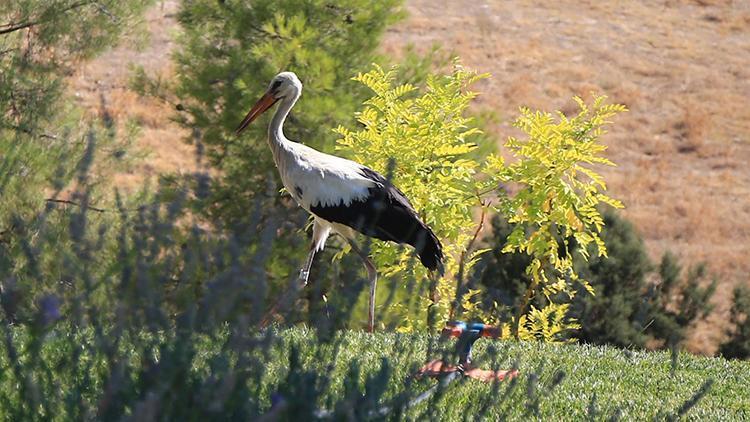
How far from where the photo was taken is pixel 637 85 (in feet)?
110

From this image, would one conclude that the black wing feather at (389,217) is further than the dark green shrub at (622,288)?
No

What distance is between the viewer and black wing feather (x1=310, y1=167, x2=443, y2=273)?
843 centimetres

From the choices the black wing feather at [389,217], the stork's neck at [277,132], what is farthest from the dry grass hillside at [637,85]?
the black wing feather at [389,217]

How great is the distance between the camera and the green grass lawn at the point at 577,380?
561 centimetres

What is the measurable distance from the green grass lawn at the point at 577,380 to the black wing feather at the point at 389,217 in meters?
0.66

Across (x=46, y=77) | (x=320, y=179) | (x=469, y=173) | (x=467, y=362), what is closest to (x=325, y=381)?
(x=467, y=362)

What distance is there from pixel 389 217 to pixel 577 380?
208 cm

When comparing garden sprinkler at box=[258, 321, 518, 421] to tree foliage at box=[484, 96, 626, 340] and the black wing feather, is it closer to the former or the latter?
the black wing feather

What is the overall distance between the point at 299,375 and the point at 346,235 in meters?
5.63

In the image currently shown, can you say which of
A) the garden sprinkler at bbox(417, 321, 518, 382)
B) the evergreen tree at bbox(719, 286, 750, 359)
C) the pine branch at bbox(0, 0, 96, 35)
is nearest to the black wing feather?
the garden sprinkler at bbox(417, 321, 518, 382)

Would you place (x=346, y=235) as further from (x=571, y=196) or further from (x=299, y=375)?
(x=299, y=375)

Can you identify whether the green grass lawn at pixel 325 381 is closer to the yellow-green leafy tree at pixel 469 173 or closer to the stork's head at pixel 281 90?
the yellow-green leafy tree at pixel 469 173

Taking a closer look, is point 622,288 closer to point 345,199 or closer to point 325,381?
point 345,199

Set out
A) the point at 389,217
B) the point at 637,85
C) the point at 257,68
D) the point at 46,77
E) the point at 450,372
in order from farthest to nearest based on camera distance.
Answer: the point at 637,85
the point at 257,68
the point at 46,77
the point at 389,217
the point at 450,372
